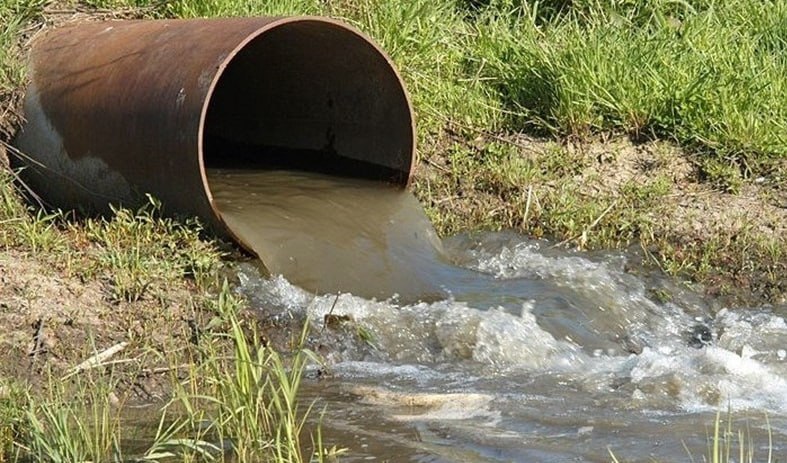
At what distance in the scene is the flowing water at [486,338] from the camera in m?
4.29

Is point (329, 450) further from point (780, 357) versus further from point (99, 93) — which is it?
point (99, 93)

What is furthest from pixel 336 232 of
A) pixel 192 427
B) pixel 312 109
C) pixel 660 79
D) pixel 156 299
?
pixel 192 427

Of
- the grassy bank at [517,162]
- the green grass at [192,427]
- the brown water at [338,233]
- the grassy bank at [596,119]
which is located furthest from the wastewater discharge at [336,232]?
the green grass at [192,427]

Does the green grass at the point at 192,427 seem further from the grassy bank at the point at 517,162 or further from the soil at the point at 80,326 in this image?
the soil at the point at 80,326

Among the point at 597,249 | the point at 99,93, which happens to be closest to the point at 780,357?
the point at 597,249

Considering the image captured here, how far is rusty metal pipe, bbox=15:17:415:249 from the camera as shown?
587 centimetres

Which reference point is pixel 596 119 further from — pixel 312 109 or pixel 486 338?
pixel 486 338

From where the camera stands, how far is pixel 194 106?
5766 mm

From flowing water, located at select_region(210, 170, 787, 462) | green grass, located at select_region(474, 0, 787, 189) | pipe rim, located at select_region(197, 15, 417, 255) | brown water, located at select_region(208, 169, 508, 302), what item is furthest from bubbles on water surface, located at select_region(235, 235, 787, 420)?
green grass, located at select_region(474, 0, 787, 189)

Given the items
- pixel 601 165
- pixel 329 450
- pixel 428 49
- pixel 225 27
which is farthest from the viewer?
pixel 428 49

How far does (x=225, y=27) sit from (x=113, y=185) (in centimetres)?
88

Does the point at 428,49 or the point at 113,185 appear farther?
the point at 428,49

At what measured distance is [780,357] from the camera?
544 centimetres

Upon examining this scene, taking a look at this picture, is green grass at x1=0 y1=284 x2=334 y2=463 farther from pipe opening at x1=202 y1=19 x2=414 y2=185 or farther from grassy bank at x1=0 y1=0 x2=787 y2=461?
pipe opening at x1=202 y1=19 x2=414 y2=185
